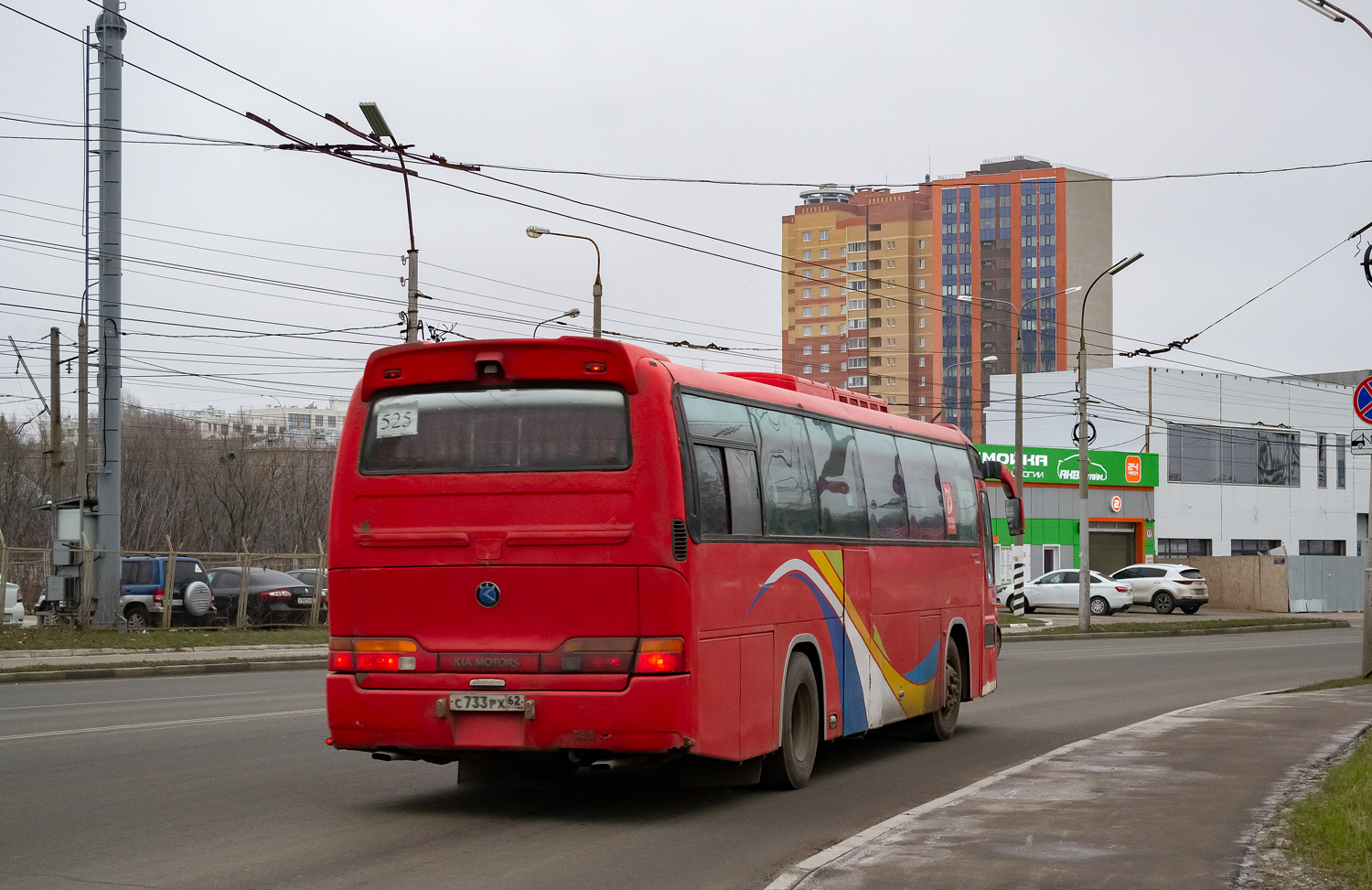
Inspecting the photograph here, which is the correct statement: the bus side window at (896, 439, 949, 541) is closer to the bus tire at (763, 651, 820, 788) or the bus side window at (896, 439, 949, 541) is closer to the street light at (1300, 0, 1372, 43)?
the bus tire at (763, 651, 820, 788)

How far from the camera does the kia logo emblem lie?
9.42 metres

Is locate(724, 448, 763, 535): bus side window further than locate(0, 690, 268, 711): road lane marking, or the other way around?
locate(0, 690, 268, 711): road lane marking

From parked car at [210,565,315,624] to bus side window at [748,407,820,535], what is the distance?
2437cm

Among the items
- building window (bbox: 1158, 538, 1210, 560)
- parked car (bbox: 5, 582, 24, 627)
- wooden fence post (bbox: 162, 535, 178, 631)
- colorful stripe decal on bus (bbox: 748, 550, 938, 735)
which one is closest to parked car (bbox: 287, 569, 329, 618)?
wooden fence post (bbox: 162, 535, 178, 631)

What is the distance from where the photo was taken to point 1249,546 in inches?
2677

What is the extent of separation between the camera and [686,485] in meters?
9.39

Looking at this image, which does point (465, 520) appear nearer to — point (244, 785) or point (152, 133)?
point (244, 785)

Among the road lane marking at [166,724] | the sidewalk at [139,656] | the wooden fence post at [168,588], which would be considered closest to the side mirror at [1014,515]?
the road lane marking at [166,724]

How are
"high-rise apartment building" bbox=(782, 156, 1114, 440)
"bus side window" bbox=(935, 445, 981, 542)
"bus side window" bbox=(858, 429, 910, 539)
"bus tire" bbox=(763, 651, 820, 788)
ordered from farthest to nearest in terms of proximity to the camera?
"high-rise apartment building" bbox=(782, 156, 1114, 440)
"bus side window" bbox=(935, 445, 981, 542)
"bus side window" bbox=(858, 429, 910, 539)
"bus tire" bbox=(763, 651, 820, 788)

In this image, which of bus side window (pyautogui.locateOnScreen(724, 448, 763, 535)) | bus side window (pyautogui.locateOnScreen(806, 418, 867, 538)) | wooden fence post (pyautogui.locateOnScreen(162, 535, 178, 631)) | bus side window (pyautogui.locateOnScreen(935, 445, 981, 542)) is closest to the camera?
bus side window (pyautogui.locateOnScreen(724, 448, 763, 535))

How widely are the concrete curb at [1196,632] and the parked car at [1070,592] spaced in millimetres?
6078

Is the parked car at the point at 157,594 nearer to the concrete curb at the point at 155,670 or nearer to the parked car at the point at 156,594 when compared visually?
the parked car at the point at 156,594

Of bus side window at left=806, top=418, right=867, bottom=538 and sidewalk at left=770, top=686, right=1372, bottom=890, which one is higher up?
bus side window at left=806, top=418, right=867, bottom=538

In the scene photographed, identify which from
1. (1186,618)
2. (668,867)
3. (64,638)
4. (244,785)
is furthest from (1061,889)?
(1186,618)
